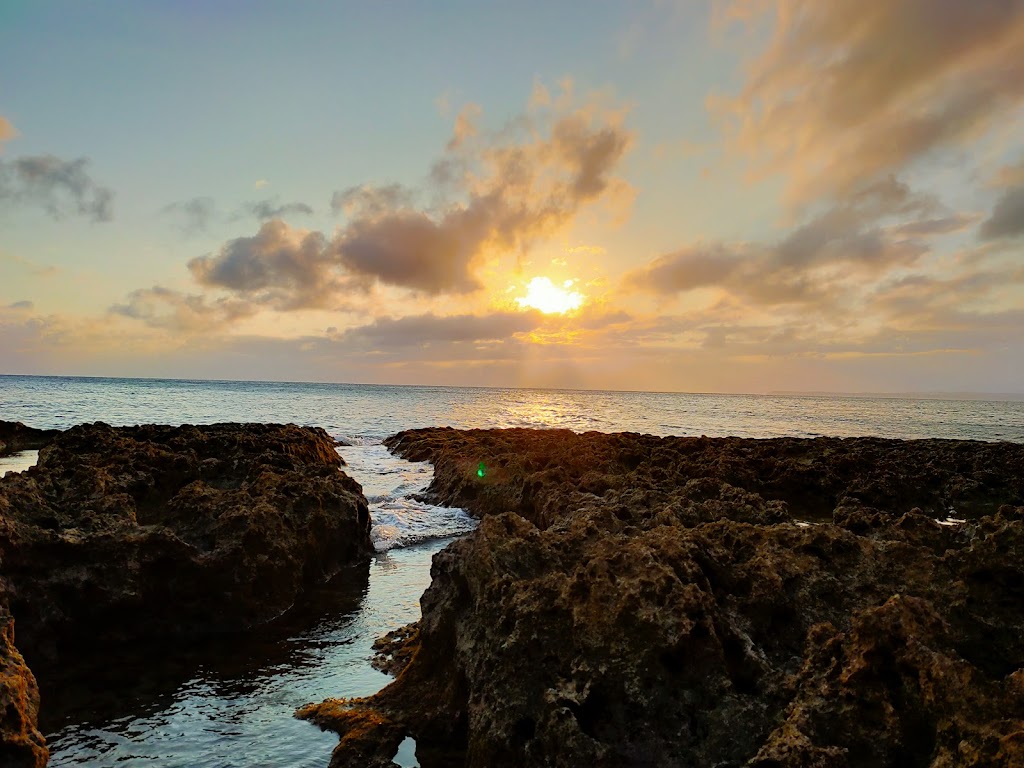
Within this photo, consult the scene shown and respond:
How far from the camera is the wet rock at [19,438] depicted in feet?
96.6

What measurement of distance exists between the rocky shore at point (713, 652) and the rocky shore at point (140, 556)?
2.69 m

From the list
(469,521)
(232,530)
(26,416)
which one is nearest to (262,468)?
(232,530)

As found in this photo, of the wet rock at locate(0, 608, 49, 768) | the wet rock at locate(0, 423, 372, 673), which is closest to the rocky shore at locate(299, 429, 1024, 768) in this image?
the wet rock at locate(0, 608, 49, 768)

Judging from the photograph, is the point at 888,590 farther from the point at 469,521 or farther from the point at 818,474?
the point at 469,521

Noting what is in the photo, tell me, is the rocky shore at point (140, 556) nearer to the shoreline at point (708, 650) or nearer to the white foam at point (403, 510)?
the shoreline at point (708, 650)

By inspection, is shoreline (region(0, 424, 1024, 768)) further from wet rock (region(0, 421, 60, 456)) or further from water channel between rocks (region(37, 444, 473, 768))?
wet rock (region(0, 421, 60, 456))

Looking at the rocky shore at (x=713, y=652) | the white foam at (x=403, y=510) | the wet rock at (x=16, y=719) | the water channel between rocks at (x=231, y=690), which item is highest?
the rocky shore at (x=713, y=652)

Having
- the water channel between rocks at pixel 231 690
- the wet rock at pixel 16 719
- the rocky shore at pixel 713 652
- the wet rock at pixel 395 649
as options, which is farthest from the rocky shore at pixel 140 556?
the rocky shore at pixel 713 652

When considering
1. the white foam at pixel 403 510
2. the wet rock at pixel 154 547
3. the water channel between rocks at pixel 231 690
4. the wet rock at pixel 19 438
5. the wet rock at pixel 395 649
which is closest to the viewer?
the water channel between rocks at pixel 231 690

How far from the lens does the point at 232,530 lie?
9.29 metres

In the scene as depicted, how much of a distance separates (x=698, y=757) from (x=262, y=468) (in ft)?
35.8

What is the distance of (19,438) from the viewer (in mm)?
31422

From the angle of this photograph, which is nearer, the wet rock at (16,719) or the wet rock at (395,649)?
the wet rock at (16,719)

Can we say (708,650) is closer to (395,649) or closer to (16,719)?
(395,649)
